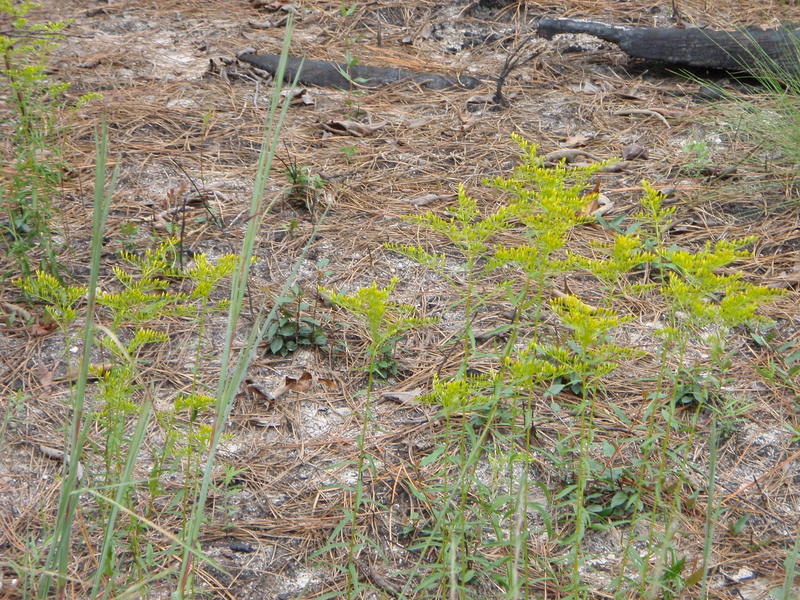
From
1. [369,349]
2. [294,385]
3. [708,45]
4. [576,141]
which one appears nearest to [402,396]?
[294,385]

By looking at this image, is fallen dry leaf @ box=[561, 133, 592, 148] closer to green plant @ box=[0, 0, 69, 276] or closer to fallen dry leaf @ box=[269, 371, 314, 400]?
fallen dry leaf @ box=[269, 371, 314, 400]

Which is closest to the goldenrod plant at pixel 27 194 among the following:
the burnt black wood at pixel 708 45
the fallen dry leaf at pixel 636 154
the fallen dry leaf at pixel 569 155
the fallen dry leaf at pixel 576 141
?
the fallen dry leaf at pixel 569 155

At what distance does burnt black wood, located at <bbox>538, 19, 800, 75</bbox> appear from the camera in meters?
3.86

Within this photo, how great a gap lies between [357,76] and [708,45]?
1864 millimetres

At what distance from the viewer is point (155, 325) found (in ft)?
8.87

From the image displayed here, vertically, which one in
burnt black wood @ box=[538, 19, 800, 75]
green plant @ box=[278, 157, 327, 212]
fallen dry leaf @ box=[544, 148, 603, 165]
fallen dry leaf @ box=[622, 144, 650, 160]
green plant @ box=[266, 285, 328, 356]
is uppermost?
burnt black wood @ box=[538, 19, 800, 75]

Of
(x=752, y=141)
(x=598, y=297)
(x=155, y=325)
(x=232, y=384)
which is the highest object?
(x=232, y=384)

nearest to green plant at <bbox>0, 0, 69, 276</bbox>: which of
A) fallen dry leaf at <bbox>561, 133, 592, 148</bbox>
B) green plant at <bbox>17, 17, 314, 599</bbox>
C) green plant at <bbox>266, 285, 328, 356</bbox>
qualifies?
green plant at <bbox>17, 17, 314, 599</bbox>

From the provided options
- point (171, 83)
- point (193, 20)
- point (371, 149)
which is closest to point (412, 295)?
point (371, 149)

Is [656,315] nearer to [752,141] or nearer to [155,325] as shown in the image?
[752,141]

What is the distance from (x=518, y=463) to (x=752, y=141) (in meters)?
2.16

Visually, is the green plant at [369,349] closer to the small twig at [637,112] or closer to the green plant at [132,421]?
the green plant at [132,421]

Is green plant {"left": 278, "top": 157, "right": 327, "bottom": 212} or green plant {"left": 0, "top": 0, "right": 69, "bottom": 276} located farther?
green plant {"left": 278, "top": 157, "right": 327, "bottom": 212}

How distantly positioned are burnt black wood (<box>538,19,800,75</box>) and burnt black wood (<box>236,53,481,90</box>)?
840mm
